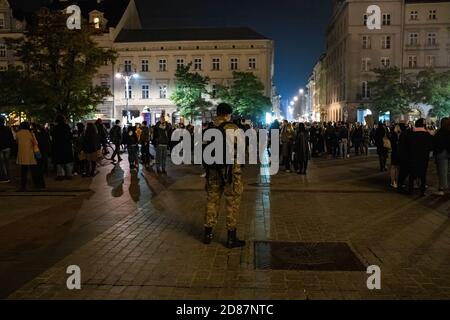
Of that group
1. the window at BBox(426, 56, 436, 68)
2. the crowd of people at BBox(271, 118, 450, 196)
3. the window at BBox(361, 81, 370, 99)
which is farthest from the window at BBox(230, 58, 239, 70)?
the crowd of people at BBox(271, 118, 450, 196)

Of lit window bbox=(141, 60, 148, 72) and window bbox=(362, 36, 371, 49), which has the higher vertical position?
window bbox=(362, 36, 371, 49)

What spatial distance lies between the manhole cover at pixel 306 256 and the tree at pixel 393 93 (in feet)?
169

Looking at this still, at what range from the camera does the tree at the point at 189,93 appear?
60.5 metres

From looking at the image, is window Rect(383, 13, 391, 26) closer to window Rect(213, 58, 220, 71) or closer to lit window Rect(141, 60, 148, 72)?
window Rect(213, 58, 220, 71)

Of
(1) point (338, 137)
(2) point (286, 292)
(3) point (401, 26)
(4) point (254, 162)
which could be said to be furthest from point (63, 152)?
(3) point (401, 26)

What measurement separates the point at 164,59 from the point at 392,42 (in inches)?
1196

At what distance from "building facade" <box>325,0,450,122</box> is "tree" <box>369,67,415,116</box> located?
20.8ft

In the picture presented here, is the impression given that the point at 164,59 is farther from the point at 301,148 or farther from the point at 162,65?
the point at 301,148

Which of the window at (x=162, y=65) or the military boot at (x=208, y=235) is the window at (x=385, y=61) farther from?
the military boot at (x=208, y=235)

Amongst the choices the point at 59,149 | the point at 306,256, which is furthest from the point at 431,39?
the point at 306,256

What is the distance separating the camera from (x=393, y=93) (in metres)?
55.2

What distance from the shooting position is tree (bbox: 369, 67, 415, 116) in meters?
55.1

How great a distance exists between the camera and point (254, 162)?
73.3ft

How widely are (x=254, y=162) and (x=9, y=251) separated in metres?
16.0
